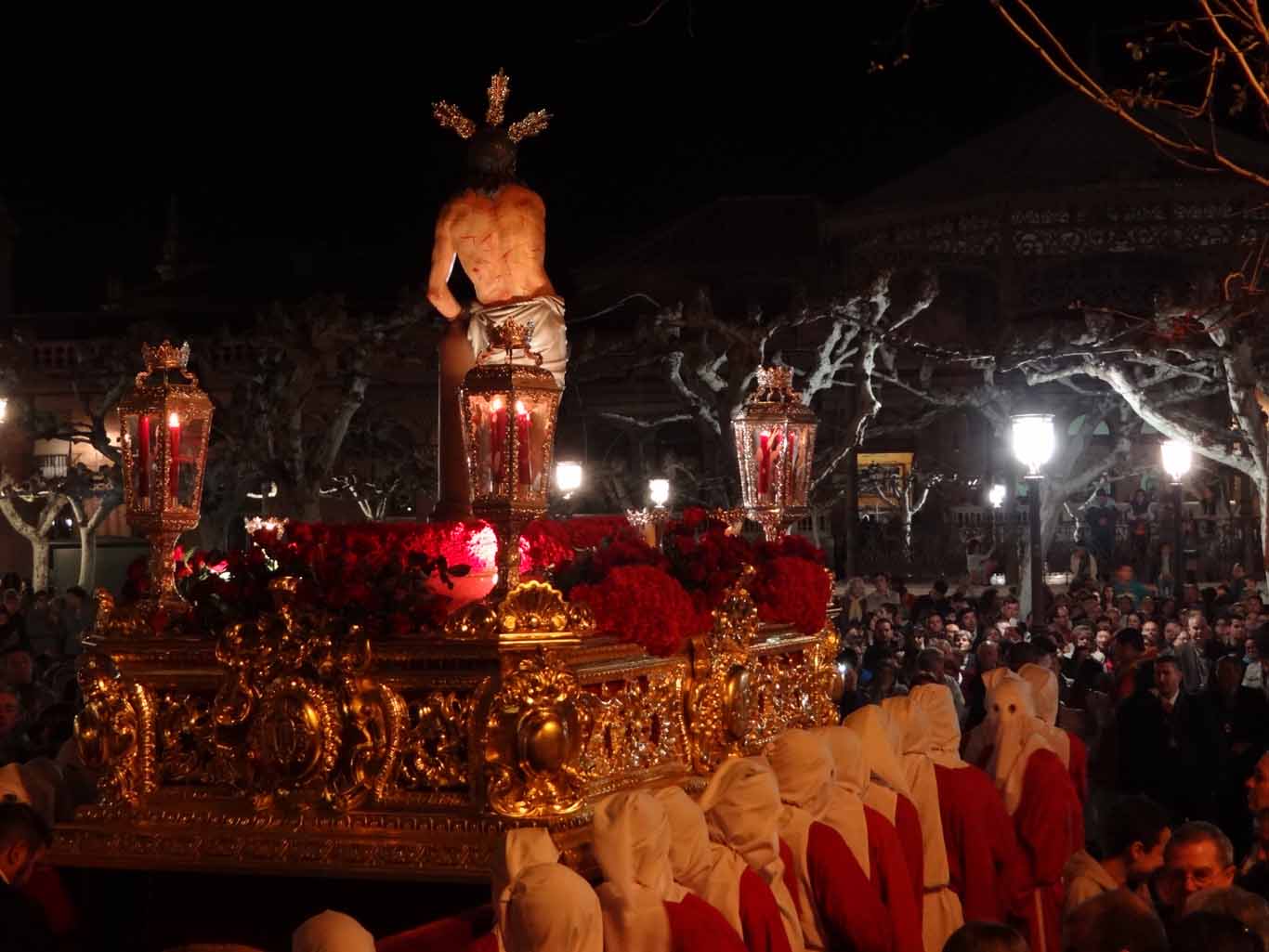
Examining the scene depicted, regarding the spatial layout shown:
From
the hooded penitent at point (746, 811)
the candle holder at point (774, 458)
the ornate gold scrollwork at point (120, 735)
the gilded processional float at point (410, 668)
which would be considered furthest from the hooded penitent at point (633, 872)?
the candle holder at point (774, 458)

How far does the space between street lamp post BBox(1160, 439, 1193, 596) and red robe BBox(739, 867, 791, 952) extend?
49.9 ft

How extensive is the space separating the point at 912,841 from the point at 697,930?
287 centimetres

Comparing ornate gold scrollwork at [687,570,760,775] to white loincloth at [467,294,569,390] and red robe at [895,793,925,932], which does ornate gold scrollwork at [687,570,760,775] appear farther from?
white loincloth at [467,294,569,390]

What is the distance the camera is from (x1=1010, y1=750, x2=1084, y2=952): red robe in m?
9.05

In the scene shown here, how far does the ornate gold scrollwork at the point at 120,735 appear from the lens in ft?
25.2

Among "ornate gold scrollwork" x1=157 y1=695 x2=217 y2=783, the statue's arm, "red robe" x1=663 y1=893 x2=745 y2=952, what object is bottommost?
→ "red robe" x1=663 y1=893 x2=745 y2=952

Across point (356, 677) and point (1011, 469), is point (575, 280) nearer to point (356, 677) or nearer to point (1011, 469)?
point (1011, 469)

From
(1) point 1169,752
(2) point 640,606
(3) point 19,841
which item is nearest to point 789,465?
(1) point 1169,752

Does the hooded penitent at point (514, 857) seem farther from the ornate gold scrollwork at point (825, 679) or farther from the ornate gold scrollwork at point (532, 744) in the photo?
the ornate gold scrollwork at point (825, 679)

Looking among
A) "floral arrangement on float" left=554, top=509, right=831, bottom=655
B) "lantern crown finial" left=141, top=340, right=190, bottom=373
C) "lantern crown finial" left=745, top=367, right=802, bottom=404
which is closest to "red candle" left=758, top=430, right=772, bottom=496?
"lantern crown finial" left=745, top=367, right=802, bottom=404

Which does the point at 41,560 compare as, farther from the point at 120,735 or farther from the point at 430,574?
the point at 430,574

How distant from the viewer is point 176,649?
7668 mm

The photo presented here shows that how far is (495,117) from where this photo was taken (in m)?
8.65

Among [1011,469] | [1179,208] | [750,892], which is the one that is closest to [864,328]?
[1011,469]
